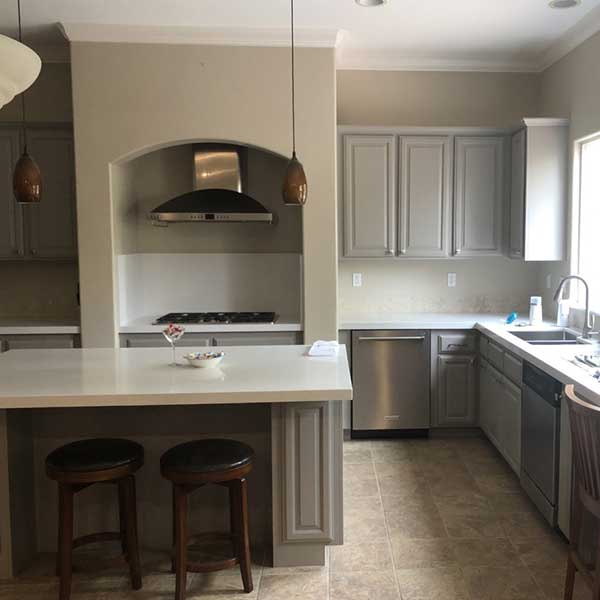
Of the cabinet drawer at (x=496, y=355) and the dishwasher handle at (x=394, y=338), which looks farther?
the dishwasher handle at (x=394, y=338)

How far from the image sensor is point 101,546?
117 inches

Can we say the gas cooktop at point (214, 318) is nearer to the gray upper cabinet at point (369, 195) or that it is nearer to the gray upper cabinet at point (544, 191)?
the gray upper cabinet at point (369, 195)

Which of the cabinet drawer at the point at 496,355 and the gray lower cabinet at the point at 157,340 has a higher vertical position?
the gray lower cabinet at the point at 157,340

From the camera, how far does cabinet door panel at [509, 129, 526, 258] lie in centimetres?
442

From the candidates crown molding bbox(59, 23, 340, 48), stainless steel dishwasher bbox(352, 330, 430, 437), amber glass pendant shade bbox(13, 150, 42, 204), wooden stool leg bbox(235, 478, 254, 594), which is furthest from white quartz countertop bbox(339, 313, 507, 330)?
amber glass pendant shade bbox(13, 150, 42, 204)

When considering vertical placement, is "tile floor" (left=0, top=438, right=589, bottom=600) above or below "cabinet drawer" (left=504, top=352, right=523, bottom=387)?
below

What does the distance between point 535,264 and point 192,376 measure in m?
3.40

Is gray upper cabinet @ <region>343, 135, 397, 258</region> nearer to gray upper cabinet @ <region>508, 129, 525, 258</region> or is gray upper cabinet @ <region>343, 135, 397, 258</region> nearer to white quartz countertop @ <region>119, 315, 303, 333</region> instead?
white quartz countertop @ <region>119, 315, 303, 333</region>

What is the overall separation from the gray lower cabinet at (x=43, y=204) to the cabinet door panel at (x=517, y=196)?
3.24 m

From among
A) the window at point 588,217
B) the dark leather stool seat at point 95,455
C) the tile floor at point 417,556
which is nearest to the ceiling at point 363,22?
the window at point 588,217

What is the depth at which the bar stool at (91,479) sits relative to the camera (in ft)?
8.05

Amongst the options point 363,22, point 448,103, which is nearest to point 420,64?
point 448,103

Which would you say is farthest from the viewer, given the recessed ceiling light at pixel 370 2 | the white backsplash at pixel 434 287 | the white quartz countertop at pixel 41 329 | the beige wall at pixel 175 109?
the white backsplash at pixel 434 287

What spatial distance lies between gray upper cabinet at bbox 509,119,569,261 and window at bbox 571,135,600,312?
0.10 meters
